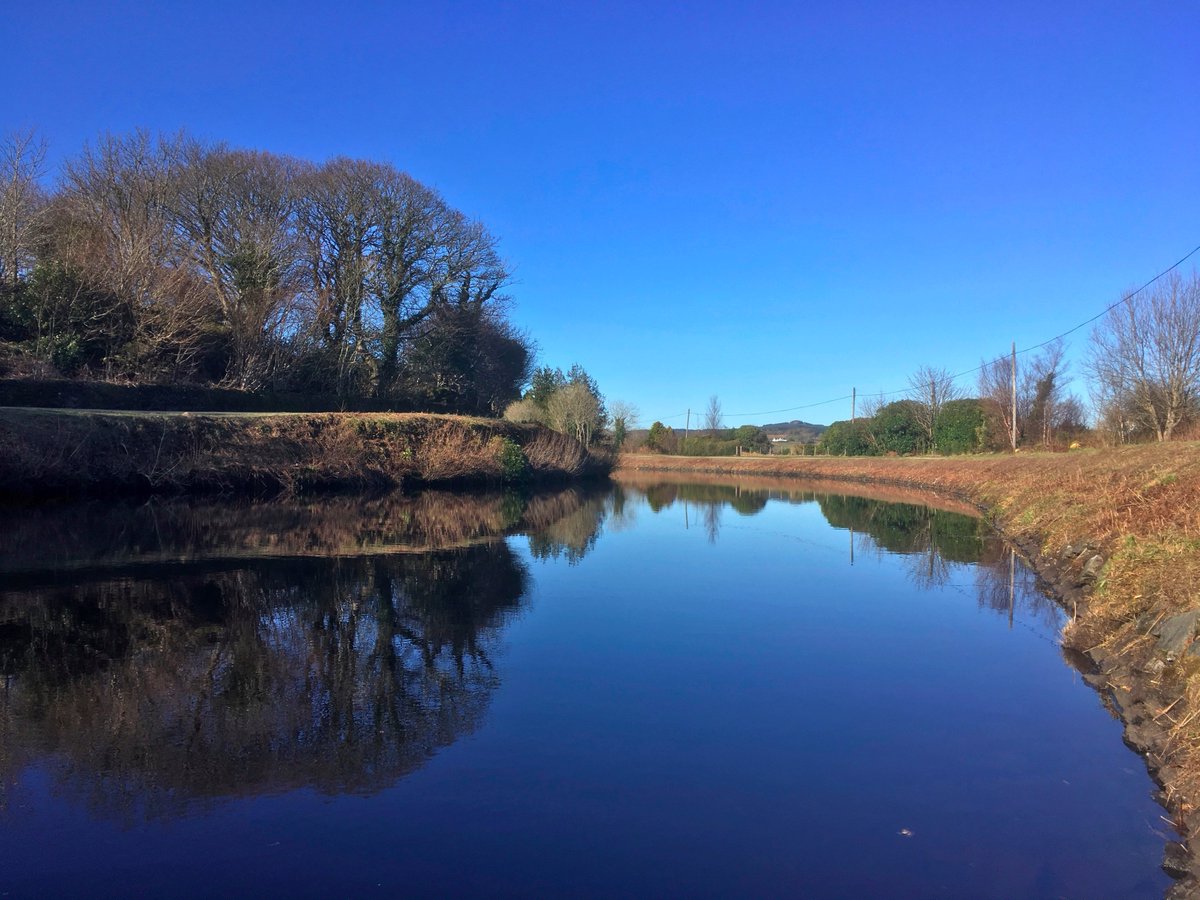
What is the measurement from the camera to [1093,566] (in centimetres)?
991

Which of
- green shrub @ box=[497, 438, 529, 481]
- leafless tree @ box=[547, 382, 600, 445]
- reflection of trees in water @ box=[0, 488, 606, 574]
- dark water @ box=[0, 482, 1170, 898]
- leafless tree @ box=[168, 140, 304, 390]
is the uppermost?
leafless tree @ box=[168, 140, 304, 390]

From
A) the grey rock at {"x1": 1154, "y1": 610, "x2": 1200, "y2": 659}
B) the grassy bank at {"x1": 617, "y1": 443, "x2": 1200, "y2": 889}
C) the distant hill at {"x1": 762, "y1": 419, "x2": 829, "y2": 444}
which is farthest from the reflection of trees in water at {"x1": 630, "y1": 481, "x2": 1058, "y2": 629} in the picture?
the distant hill at {"x1": 762, "y1": 419, "x2": 829, "y2": 444}

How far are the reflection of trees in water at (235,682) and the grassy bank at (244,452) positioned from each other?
10.9 metres

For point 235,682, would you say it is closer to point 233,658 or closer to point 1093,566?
point 233,658

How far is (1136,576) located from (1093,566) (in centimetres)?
207

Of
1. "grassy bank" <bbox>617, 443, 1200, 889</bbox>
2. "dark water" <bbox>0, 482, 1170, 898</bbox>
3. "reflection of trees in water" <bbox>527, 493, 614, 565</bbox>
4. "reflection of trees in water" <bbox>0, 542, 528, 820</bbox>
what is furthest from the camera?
"reflection of trees in water" <bbox>527, 493, 614, 565</bbox>

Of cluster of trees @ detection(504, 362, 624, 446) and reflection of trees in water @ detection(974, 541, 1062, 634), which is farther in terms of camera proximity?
cluster of trees @ detection(504, 362, 624, 446)

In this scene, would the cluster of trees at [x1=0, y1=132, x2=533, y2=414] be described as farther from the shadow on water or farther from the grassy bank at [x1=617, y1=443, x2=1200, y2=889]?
the grassy bank at [x1=617, y1=443, x2=1200, y2=889]

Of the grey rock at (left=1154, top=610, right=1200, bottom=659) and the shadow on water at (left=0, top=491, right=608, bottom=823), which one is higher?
the grey rock at (left=1154, top=610, right=1200, bottom=659)

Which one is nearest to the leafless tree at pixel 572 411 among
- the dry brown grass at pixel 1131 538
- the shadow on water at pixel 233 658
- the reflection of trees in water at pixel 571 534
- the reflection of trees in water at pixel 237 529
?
the reflection of trees in water at pixel 571 534

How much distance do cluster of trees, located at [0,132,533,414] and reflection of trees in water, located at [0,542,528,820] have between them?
57.1ft

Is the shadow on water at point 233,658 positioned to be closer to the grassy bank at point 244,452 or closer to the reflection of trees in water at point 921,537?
the grassy bank at point 244,452

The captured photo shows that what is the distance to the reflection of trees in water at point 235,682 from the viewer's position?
447 cm

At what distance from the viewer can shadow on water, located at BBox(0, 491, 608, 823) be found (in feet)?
14.8
